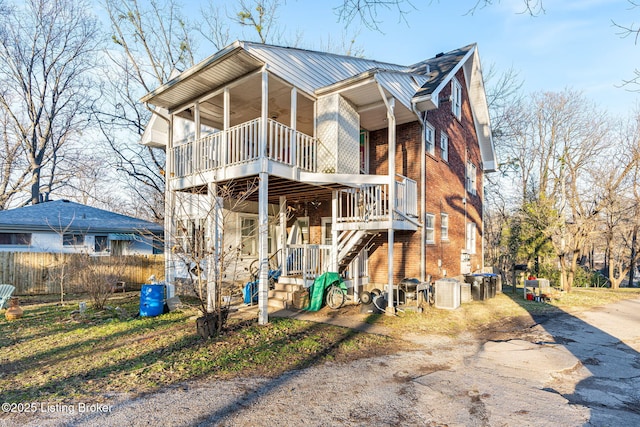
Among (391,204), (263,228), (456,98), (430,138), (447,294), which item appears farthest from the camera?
(456,98)

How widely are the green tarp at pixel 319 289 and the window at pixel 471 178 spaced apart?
10345 mm

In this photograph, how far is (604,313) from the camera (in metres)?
10.9

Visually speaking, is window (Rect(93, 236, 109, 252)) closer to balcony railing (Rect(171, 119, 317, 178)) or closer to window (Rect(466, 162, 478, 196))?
balcony railing (Rect(171, 119, 317, 178))

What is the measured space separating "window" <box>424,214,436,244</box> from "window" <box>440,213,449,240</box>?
91cm

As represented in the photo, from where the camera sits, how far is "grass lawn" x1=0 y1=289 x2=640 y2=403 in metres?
4.95

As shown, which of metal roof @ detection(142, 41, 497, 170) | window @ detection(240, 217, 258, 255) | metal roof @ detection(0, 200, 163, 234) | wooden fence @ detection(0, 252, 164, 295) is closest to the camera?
metal roof @ detection(142, 41, 497, 170)

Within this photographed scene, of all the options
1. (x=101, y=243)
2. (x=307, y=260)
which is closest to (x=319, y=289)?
(x=307, y=260)

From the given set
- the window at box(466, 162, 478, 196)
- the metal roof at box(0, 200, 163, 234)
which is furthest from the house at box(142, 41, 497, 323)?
the metal roof at box(0, 200, 163, 234)

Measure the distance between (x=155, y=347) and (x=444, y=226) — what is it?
11446 millimetres

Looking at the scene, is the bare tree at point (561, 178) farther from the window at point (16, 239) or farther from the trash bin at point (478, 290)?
the window at point (16, 239)

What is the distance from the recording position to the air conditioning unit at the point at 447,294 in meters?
10.3

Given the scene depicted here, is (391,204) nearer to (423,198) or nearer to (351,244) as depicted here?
(351,244)

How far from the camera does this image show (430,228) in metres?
12.8

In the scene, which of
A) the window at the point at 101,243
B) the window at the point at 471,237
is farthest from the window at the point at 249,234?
the window at the point at 471,237
